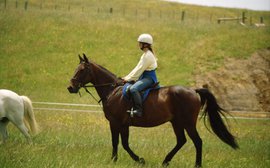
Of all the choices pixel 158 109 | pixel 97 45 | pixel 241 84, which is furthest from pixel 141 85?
pixel 97 45

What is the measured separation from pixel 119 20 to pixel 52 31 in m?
9.19

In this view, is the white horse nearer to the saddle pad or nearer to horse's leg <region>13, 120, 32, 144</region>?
horse's leg <region>13, 120, 32, 144</region>

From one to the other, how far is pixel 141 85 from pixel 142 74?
0.41 meters

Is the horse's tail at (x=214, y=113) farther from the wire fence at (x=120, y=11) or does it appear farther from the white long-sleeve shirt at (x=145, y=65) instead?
the wire fence at (x=120, y=11)

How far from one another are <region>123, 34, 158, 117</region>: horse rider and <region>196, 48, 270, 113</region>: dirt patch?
880 inches

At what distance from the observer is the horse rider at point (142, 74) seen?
1061 centimetres

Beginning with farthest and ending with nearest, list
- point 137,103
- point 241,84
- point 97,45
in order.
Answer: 1. point 97,45
2. point 241,84
3. point 137,103

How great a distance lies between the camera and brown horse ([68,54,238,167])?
34.9 ft

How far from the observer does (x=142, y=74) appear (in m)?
11.0

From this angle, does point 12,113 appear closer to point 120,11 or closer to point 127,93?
point 127,93

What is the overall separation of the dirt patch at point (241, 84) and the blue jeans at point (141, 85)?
22393 millimetres

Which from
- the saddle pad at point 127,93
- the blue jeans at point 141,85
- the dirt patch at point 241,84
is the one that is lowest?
the dirt patch at point 241,84

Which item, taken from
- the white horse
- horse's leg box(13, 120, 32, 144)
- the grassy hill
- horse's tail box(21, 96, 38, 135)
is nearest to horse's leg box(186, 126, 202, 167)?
the white horse

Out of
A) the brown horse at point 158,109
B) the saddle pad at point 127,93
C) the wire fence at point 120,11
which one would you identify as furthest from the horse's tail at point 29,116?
the wire fence at point 120,11
